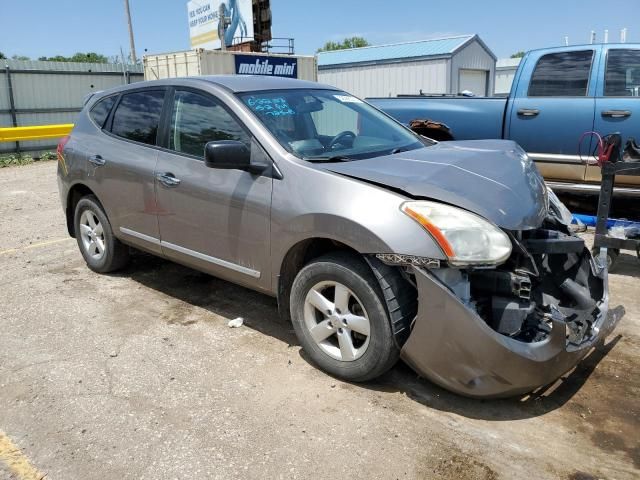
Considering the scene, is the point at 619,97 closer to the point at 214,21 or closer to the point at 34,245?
the point at 34,245

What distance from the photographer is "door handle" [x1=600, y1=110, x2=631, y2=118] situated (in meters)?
5.69

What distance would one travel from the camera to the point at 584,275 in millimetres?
3463

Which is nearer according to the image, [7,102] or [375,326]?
[375,326]

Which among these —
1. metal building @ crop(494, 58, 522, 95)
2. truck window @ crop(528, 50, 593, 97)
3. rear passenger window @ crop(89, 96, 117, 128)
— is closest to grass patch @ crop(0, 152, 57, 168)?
rear passenger window @ crop(89, 96, 117, 128)

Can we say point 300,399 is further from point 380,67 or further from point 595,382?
point 380,67

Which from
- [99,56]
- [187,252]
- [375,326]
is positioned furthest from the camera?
[99,56]

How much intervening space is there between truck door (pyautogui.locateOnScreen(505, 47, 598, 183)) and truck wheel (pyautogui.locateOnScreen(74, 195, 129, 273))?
171 inches

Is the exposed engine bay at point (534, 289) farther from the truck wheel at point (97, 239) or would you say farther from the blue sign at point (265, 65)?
the blue sign at point (265, 65)

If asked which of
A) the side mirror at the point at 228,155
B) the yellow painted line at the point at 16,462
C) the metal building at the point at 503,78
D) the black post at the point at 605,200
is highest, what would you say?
the metal building at the point at 503,78

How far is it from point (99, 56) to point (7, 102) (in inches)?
2465

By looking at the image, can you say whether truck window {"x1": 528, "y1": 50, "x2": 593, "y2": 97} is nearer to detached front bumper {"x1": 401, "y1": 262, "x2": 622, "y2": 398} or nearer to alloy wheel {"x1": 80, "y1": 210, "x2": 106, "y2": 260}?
detached front bumper {"x1": 401, "y1": 262, "x2": 622, "y2": 398}

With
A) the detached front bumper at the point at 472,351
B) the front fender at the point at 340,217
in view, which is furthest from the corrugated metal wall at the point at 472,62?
the detached front bumper at the point at 472,351

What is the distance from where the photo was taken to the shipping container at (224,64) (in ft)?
52.3

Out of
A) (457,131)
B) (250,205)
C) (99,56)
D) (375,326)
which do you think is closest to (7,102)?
(457,131)
